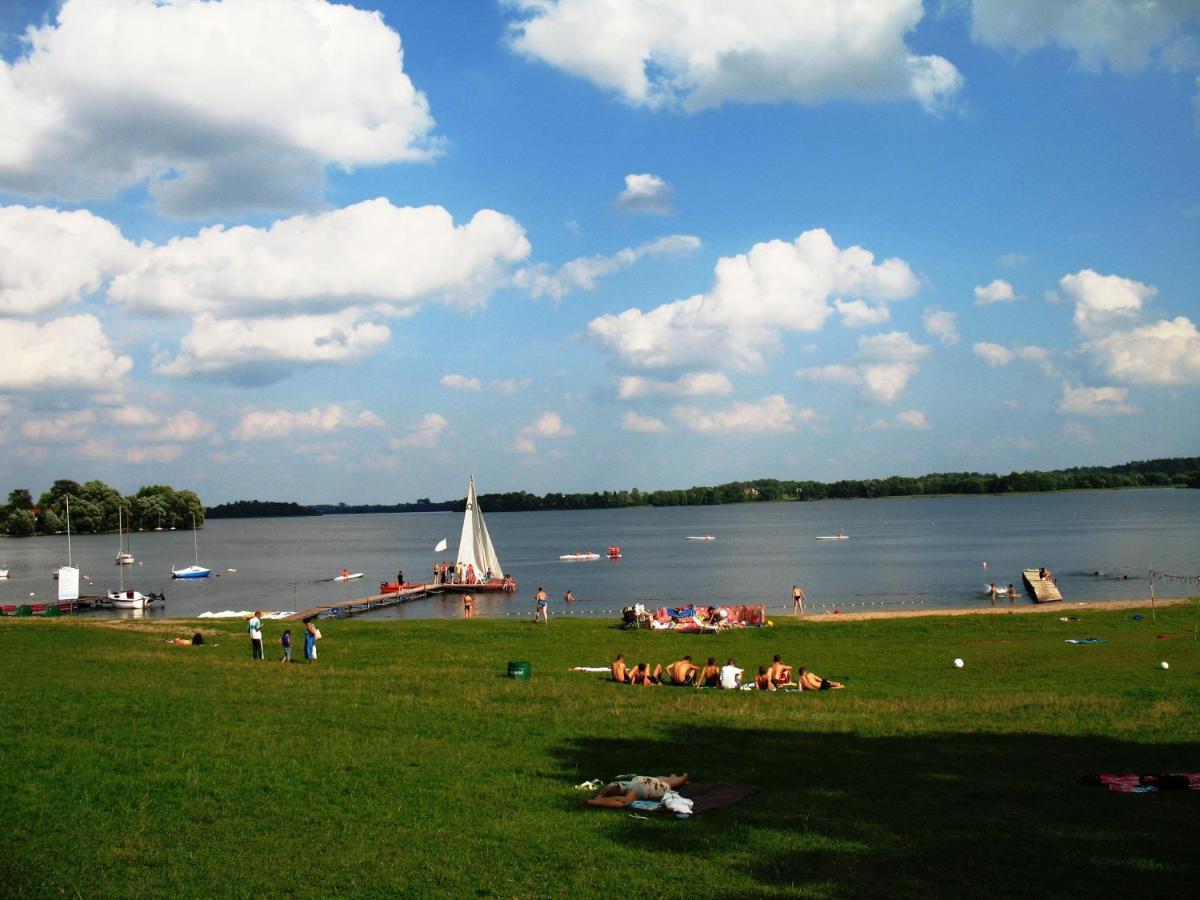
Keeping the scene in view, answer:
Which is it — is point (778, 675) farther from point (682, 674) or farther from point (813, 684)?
point (682, 674)

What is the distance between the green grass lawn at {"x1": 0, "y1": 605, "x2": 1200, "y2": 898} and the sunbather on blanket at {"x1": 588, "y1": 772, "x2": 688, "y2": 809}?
487 millimetres

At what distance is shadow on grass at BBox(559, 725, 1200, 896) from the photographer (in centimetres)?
1173

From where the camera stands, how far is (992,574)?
89.9m

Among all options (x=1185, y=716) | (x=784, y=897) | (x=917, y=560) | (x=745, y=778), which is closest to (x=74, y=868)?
(x=784, y=897)

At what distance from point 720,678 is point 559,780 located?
12.4 meters

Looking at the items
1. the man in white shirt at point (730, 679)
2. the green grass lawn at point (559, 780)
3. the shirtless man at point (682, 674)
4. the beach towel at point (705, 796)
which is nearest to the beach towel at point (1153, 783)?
the green grass lawn at point (559, 780)

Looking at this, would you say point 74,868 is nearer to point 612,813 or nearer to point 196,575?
point 612,813

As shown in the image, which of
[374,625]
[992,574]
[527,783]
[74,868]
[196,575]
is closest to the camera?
[74,868]

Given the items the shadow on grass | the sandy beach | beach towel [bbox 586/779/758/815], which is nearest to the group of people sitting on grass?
the shadow on grass

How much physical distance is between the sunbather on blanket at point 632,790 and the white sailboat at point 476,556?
6884 cm

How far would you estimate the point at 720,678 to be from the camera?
28031 millimetres

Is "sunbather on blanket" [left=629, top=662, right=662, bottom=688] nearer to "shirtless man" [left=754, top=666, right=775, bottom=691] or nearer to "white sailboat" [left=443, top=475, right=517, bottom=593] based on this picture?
"shirtless man" [left=754, top=666, right=775, bottom=691]

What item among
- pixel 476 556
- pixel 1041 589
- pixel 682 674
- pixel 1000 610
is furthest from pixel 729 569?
pixel 682 674

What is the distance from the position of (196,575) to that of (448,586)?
161 feet
